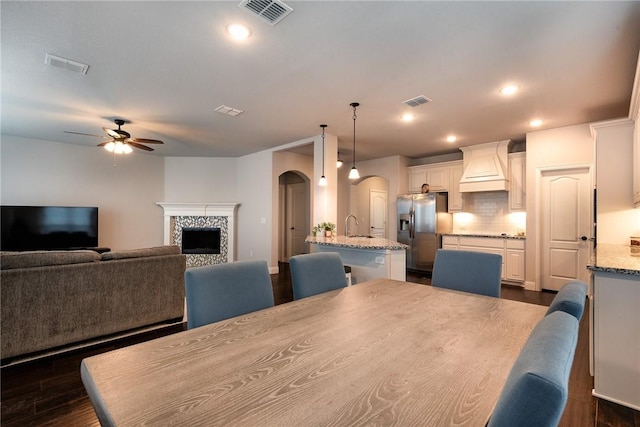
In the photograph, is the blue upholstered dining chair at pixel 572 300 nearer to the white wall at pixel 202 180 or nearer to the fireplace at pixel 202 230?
the fireplace at pixel 202 230

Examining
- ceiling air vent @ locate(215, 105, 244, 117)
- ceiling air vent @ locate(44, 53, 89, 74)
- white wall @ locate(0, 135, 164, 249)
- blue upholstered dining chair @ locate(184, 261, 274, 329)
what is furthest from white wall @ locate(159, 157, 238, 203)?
blue upholstered dining chair @ locate(184, 261, 274, 329)

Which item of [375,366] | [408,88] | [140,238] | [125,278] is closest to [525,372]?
[375,366]

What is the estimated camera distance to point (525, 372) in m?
0.49

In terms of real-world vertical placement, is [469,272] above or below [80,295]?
above

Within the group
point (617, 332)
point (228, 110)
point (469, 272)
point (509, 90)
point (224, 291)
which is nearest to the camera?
point (224, 291)

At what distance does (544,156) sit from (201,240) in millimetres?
6974

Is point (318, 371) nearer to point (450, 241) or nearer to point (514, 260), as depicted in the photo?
point (514, 260)

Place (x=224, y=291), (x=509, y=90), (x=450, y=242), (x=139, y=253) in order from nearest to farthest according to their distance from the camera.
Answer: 1. (x=224, y=291)
2. (x=139, y=253)
3. (x=509, y=90)
4. (x=450, y=242)

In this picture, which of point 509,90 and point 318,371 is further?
point 509,90

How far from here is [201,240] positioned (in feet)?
22.9

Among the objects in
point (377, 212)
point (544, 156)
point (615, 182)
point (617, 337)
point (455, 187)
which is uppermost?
point (544, 156)

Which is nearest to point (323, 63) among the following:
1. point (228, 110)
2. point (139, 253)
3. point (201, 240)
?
point (228, 110)

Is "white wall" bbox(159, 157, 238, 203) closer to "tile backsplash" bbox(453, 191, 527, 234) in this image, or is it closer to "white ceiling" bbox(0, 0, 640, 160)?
"white ceiling" bbox(0, 0, 640, 160)

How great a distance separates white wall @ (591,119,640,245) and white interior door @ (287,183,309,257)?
5.74 m
